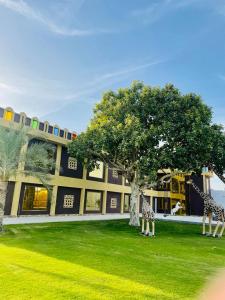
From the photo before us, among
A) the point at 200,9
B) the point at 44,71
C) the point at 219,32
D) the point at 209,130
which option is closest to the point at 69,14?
the point at 44,71

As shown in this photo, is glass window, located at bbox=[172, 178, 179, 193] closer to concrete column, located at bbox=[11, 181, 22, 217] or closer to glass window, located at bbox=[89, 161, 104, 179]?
glass window, located at bbox=[89, 161, 104, 179]

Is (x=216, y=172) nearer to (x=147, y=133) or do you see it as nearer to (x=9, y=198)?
(x=147, y=133)

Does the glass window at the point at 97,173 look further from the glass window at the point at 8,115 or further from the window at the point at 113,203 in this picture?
the glass window at the point at 8,115

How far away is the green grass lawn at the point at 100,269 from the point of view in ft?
18.2

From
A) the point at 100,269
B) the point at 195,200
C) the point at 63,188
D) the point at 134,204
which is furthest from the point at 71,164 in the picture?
the point at 195,200

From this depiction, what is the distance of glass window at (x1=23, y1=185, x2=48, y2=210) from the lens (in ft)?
74.9

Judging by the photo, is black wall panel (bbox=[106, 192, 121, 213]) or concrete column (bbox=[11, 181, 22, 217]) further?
black wall panel (bbox=[106, 192, 121, 213])

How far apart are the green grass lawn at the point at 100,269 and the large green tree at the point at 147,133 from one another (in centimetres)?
812

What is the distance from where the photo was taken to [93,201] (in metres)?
30.5

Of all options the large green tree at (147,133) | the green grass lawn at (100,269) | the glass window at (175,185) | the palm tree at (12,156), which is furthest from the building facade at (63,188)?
the green grass lawn at (100,269)

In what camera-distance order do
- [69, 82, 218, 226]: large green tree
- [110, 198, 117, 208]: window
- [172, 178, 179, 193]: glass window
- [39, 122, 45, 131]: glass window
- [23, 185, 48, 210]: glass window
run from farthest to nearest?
[172, 178, 179, 193]: glass window < [110, 198, 117, 208]: window < [39, 122, 45, 131]: glass window < [23, 185, 48, 210]: glass window < [69, 82, 218, 226]: large green tree

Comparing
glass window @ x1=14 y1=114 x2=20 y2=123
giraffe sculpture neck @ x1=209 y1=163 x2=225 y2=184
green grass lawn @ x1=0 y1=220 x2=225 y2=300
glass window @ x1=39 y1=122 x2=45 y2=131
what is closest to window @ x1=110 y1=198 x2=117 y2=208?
glass window @ x1=39 y1=122 x2=45 y2=131

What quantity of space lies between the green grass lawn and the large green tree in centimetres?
812

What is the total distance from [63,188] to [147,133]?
1319cm
